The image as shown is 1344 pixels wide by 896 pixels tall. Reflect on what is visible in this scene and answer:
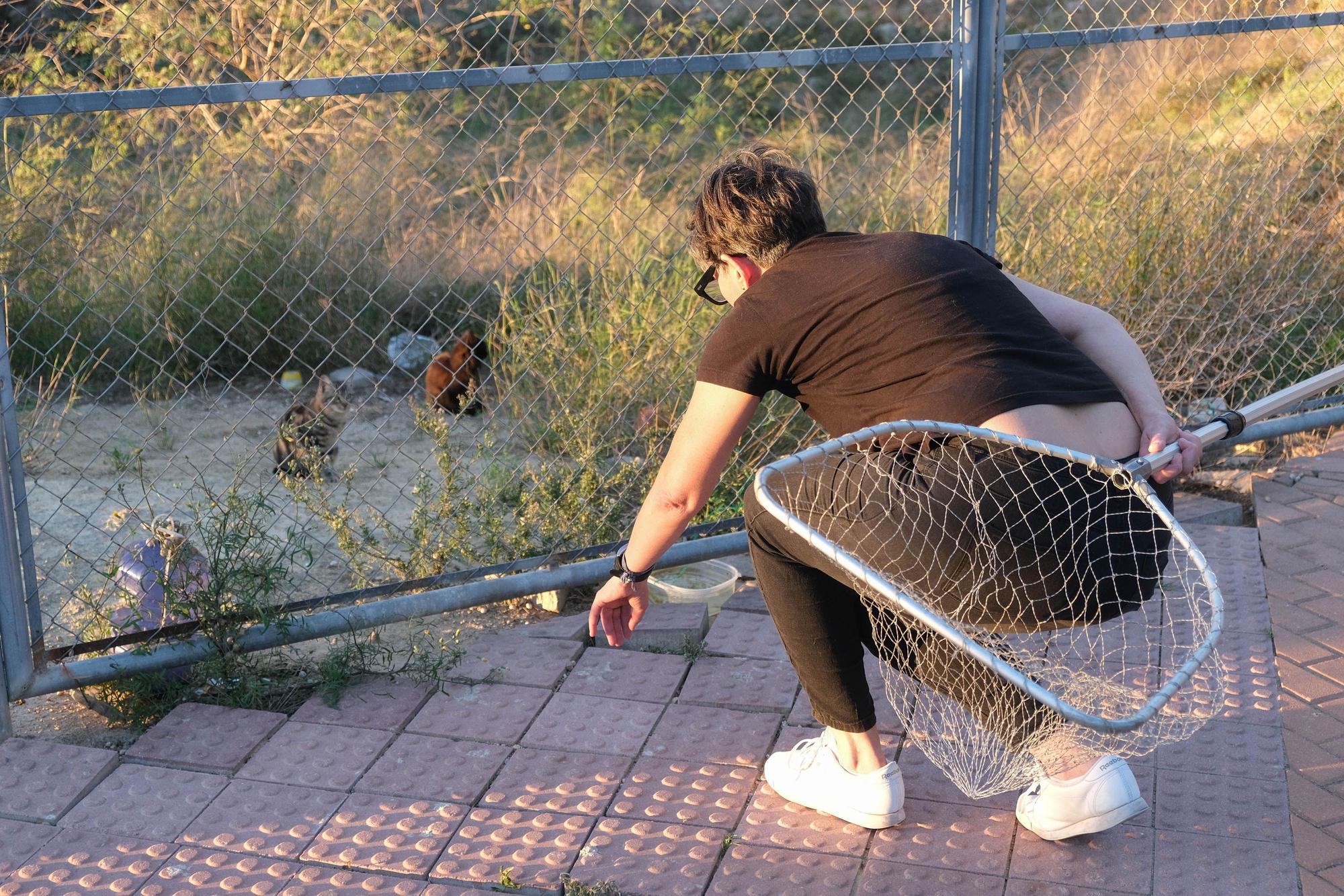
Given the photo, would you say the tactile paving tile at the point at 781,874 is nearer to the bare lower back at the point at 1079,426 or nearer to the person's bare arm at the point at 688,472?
the person's bare arm at the point at 688,472

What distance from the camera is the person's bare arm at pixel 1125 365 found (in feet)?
7.73

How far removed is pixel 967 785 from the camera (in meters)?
2.38

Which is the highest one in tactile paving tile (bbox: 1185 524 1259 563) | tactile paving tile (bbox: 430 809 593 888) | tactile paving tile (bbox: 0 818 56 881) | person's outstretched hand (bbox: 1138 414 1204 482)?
person's outstretched hand (bbox: 1138 414 1204 482)

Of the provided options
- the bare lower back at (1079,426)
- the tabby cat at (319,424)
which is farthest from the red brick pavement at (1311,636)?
the tabby cat at (319,424)

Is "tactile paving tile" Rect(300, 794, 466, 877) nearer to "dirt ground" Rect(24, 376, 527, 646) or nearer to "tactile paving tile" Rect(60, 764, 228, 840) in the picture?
"tactile paving tile" Rect(60, 764, 228, 840)

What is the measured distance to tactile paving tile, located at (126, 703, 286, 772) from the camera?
2855 mm

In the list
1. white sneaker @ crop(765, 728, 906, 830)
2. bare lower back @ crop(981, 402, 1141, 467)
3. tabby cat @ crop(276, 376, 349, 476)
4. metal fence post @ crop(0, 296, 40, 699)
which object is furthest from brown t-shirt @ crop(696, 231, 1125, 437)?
tabby cat @ crop(276, 376, 349, 476)

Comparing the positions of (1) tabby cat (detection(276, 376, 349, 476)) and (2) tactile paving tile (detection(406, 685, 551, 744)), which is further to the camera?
(1) tabby cat (detection(276, 376, 349, 476))

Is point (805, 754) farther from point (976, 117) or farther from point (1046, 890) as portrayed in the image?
Result: point (976, 117)

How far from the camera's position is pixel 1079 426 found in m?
2.32

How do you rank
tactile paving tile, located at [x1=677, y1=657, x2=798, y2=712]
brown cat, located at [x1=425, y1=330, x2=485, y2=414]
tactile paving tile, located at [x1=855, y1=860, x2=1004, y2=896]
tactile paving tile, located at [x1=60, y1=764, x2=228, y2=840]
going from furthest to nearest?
brown cat, located at [x1=425, y1=330, x2=485, y2=414] → tactile paving tile, located at [x1=677, y1=657, x2=798, y2=712] → tactile paving tile, located at [x1=60, y1=764, x2=228, y2=840] → tactile paving tile, located at [x1=855, y1=860, x2=1004, y2=896]

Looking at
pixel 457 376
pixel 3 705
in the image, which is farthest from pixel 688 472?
pixel 457 376

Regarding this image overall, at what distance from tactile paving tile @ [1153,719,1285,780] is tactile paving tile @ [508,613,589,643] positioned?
1564 mm

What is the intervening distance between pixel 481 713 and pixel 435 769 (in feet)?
0.86
